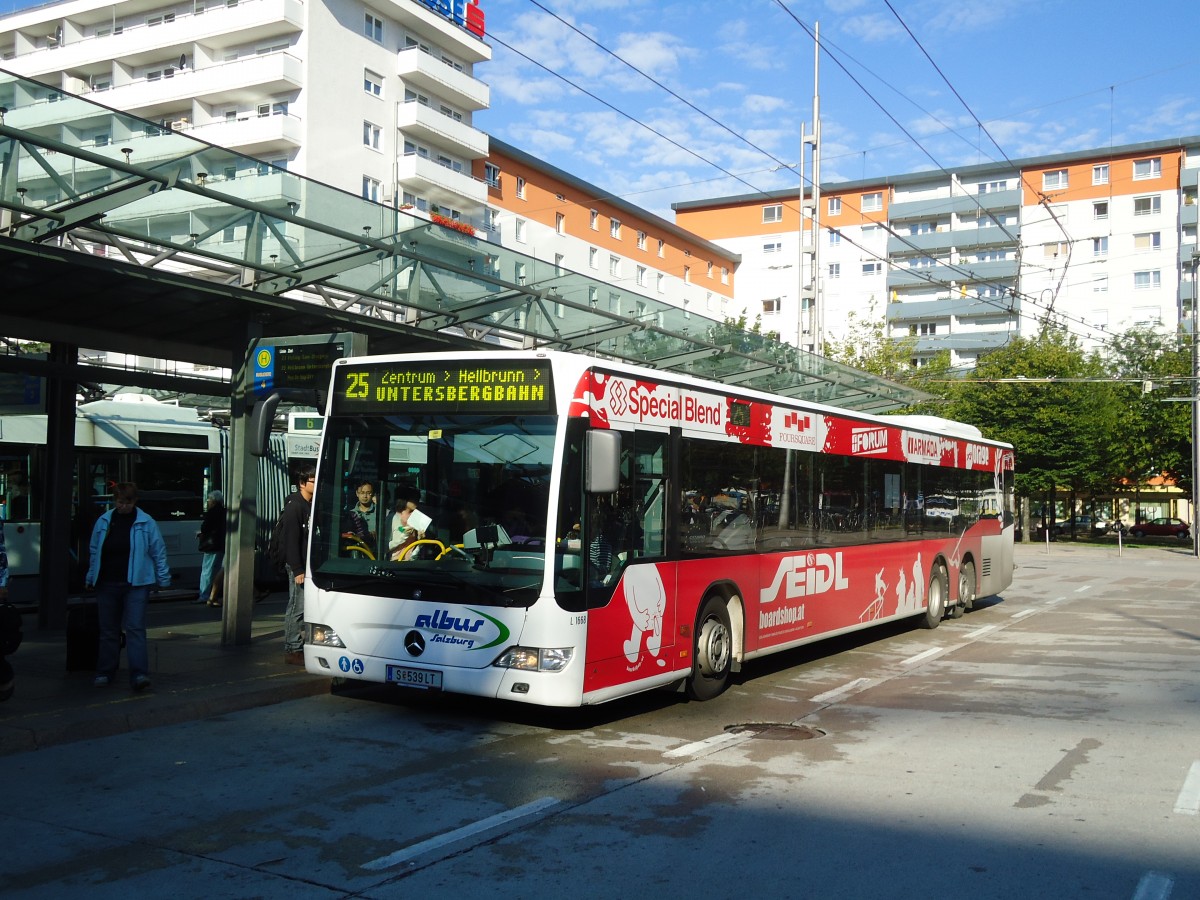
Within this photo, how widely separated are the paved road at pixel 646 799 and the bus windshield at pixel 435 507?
1219mm

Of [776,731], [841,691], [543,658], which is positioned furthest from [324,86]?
[776,731]

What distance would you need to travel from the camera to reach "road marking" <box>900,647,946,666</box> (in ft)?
44.4

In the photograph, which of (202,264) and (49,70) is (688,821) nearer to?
(202,264)

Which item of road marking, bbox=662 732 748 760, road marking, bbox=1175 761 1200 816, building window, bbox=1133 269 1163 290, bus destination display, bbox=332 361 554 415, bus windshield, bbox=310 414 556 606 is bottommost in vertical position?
road marking, bbox=662 732 748 760

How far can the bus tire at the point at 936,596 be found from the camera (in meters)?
17.1

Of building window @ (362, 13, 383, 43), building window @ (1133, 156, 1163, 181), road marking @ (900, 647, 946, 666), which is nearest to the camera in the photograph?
road marking @ (900, 647, 946, 666)

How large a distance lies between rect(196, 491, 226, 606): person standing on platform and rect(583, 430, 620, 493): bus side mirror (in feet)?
35.4

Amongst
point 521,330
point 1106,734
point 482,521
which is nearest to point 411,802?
point 482,521

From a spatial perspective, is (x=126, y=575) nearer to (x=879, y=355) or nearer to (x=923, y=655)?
(x=923, y=655)

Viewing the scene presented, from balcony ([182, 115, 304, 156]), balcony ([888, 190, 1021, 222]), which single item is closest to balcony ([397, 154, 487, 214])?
balcony ([182, 115, 304, 156])

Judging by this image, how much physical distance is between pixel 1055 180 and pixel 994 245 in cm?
595

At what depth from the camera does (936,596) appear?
17.3 meters

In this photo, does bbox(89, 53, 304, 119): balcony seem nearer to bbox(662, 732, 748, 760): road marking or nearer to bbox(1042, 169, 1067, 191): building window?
bbox(662, 732, 748, 760): road marking

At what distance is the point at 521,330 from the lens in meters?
15.5
